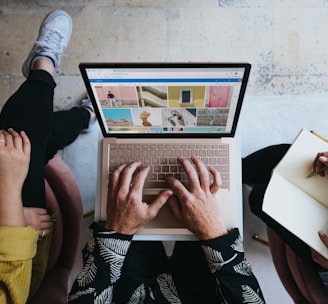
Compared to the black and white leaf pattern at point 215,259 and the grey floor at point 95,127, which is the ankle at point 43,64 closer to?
the grey floor at point 95,127

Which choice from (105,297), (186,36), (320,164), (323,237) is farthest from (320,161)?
(186,36)

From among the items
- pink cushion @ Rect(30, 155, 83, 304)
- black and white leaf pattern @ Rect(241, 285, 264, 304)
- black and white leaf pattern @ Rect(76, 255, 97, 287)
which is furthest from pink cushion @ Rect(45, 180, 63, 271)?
black and white leaf pattern @ Rect(241, 285, 264, 304)

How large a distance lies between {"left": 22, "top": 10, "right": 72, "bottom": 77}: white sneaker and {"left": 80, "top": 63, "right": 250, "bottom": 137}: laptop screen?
586mm

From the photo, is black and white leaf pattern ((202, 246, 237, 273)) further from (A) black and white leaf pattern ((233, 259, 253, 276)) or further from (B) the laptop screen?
(B) the laptop screen

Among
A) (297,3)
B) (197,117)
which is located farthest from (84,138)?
(297,3)

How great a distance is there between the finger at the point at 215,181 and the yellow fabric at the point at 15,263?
18.7 inches

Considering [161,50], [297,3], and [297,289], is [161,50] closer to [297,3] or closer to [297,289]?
[297,3]

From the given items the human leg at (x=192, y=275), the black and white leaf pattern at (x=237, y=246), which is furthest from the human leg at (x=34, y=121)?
the black and white leaf pattern at (x=237, y=246)

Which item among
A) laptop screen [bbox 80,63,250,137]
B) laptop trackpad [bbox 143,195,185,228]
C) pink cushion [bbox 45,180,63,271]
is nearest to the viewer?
laptop screen [bbox 80,63,250,137]

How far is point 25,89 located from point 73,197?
0.38m

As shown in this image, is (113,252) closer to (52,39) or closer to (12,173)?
(12,173)

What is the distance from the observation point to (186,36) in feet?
4.99

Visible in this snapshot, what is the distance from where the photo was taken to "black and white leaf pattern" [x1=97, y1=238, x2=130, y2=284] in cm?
82

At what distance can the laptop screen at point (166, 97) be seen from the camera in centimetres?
71
